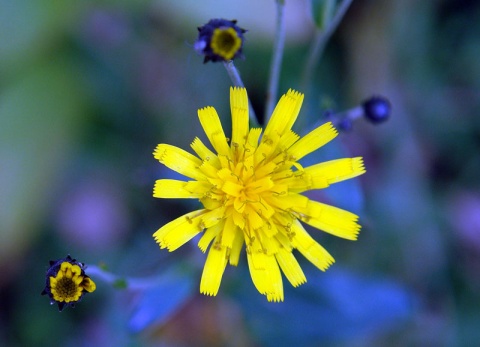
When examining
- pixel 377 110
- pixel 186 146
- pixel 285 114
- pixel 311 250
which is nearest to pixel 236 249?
pixel 311 250

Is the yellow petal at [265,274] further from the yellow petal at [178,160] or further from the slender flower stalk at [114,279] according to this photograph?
the slender flower stalk at [114,279]

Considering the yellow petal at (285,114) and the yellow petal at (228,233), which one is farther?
the yellow petal at (285,114)

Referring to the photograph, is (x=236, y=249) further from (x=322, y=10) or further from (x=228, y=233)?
(x=322, y=10)

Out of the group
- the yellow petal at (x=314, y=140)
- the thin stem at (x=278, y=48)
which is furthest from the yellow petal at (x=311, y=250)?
the thin stem at (x=278, y=48)

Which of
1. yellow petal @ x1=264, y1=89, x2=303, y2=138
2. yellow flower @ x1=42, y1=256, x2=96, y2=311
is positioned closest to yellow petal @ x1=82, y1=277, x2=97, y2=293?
yellow flower @ x1=42, y1=256, x2=96, y2=311

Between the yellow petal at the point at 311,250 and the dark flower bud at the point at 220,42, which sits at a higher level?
the dark flower bud at the point at 220,42

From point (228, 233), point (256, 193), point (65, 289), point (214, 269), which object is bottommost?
point (65, 289)

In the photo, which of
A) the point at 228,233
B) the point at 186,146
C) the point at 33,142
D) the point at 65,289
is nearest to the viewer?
the point at 65,289
